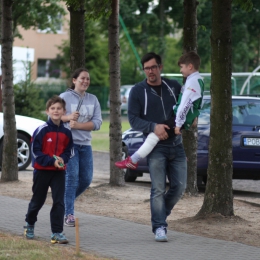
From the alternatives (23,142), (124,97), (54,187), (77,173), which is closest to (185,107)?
(54,187)

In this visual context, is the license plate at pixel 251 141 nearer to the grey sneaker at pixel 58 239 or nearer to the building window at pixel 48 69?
the grey sneaker at pixel 58 239

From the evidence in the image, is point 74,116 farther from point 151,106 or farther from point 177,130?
point 177,130

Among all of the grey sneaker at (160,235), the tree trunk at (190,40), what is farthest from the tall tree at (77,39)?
the grey sneaker at (160,235)

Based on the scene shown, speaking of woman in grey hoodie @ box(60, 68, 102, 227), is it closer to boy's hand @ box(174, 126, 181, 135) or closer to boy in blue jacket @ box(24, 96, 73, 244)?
boy in blue jacket @ box(24, 96, 73, 244)

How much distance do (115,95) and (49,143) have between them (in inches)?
207

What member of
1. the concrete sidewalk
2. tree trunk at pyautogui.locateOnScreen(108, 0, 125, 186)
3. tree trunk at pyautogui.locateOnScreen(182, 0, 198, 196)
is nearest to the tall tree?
tree trunk at pyautogui.locateOnScreen(108, 0, 125, 186)

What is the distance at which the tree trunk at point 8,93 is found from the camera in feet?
44.1

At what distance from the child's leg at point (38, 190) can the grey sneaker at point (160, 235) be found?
3.84 ft

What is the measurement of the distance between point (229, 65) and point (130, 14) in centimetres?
4331

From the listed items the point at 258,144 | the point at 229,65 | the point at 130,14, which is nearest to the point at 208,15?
the point at 130,14

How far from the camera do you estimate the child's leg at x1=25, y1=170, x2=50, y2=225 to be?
8016 mm

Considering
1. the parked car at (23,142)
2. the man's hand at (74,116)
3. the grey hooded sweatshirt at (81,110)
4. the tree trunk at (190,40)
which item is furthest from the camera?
the parked car at (23,142)

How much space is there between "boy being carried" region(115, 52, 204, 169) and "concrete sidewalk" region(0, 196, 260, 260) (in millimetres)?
778

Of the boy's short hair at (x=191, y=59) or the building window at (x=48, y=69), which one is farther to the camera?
the building window at (x=48, y=69)
